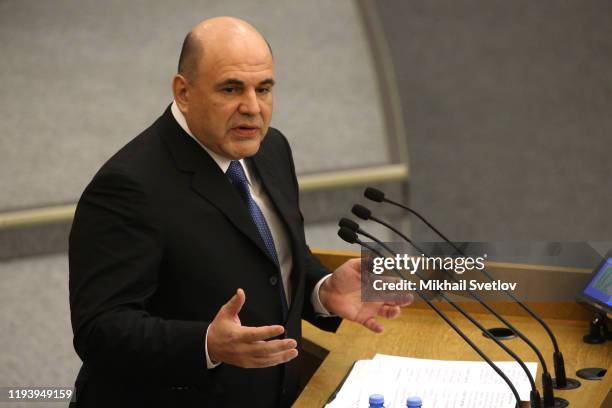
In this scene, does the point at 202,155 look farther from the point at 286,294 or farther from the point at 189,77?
the point at 286,294

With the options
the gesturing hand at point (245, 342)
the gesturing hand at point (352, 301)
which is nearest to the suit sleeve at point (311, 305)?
the gesturing hand at point (352, 301)

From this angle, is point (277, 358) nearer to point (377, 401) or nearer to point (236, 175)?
point (377, 401)

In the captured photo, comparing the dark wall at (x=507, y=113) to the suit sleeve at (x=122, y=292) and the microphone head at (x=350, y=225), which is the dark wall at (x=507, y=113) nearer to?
the microphone head at (x=350, y=225)

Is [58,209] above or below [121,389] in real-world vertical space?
below

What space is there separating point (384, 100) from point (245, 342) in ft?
9.15

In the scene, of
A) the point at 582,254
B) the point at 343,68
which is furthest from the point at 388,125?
the point at 582,254

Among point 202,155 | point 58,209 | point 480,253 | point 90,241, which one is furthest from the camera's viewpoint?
point 58,209

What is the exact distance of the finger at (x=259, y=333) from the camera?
1.34 metres

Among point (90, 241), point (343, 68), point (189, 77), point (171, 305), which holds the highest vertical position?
point (189, 77)

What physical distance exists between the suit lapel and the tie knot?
4cm

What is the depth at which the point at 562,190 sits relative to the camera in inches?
156

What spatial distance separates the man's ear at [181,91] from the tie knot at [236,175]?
0.12 meters

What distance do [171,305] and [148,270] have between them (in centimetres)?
8

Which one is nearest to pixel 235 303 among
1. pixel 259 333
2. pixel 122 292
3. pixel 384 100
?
pixel 259 333
